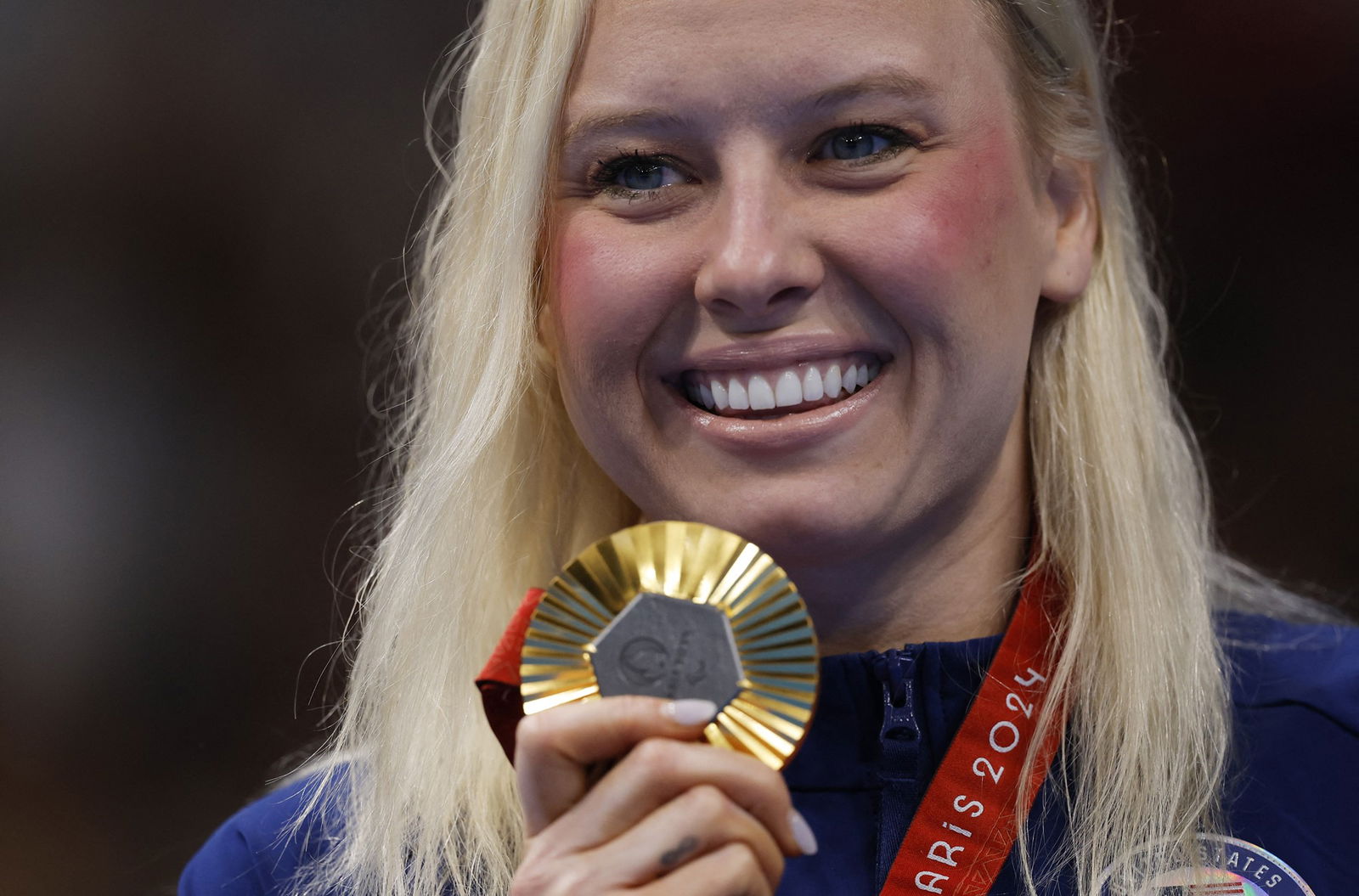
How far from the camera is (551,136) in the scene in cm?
142

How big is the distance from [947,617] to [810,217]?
461mm

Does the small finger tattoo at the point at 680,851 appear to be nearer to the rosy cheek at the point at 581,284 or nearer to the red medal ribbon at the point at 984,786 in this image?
the red medal ribbon at the point at 984,786

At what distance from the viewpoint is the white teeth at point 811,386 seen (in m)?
1.32

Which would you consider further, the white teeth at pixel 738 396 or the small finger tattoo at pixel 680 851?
the white teeth at pixel 738 396

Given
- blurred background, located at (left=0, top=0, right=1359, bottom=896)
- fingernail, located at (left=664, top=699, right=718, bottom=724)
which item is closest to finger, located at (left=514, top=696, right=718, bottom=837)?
fingernail, located at (left=664, top=699, right=718, bottom=724)

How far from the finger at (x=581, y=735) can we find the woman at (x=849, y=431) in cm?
35

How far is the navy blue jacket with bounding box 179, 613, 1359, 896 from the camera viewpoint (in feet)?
4.30

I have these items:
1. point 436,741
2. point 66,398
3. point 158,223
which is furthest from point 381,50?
point 436,741

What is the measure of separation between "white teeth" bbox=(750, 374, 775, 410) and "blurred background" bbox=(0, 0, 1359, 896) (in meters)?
1.38

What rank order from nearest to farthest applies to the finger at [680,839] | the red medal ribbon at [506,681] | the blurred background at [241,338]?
the finger at [680,839] → the red medal ribbon at [506,681] → the blurred background at [241,338]

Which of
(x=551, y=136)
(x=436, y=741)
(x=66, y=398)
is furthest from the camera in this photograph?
(x=66, y=398)

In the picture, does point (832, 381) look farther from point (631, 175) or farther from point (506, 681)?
point (506, 681)

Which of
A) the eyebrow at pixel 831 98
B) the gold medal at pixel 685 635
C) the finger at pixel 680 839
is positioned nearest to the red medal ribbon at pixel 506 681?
the gold medal at pixel 685 635

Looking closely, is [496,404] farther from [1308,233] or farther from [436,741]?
[1308,233]
